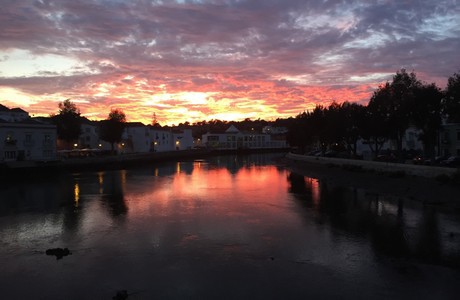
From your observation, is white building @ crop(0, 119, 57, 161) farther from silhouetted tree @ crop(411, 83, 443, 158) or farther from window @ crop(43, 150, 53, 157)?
silhouetted tree @ crop(411, 83, 443, 158)

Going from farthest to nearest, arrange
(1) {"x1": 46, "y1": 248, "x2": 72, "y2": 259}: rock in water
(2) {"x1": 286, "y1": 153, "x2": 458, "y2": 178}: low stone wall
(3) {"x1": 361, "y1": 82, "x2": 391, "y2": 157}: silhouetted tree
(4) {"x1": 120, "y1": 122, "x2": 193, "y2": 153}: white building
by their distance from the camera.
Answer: (4) {"x1": 120, "y1": 122, "x2": 193, "y2": 153}: white building, (3) {"x1": 361, "y1": 82, "x2": 391, "y2": 157}: silhouetted tree, (2) {"x1": 286, "y1": 153, "x2": 458, "y2": 178}: low stone wall, (1) {"x1": 46, "y1": 248, "x2": 72, "y2": 259}: rock in water

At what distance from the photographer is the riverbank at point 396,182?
29109mm

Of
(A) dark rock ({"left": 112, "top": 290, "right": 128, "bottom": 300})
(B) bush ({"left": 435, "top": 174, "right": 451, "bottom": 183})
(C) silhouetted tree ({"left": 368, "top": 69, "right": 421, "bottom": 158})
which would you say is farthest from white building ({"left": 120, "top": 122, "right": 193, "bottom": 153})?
(A) dark rock ({"left": 112, "top": 290, "right": 128, "bottom": 300})

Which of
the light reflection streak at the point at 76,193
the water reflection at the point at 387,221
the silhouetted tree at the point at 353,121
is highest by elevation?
the silhouetted tree at the point at 353,121

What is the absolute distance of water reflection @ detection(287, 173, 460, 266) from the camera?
1680cm

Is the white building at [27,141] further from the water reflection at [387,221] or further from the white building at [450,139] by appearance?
the white building at [450,139]

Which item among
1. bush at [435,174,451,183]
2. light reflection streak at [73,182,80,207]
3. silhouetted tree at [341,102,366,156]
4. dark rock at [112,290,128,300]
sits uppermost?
silhouetted tree at [341,102,366,156]

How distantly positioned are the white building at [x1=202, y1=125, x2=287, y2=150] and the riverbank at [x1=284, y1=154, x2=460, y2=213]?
375 feet

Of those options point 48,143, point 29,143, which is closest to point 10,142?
point 29,143

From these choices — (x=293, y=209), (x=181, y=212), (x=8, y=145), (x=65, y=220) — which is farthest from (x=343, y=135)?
(x=8, y=145)

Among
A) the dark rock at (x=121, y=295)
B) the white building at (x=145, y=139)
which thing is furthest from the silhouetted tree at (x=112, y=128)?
the dark rock at (x=121, y=295)

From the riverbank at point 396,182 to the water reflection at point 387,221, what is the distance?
149cm

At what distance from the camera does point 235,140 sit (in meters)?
173

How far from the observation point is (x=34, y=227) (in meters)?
22.9
